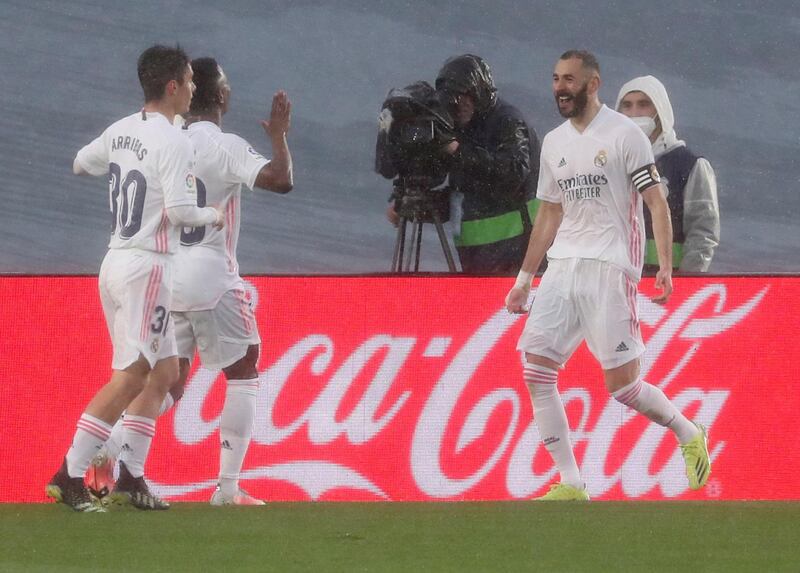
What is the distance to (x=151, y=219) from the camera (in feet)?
17.1

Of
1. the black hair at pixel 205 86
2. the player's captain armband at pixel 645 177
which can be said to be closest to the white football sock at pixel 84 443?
the black hair at pixel 205 86

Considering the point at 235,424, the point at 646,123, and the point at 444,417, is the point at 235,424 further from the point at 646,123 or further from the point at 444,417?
the point at 646,123

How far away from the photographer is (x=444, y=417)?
632 cm

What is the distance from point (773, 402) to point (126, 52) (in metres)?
4.57

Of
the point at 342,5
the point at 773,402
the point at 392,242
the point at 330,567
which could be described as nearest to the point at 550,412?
the point at 773,402

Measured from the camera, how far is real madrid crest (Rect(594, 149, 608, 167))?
5685 mm

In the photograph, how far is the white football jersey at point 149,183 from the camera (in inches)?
203

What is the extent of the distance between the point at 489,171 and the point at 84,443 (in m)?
2.22

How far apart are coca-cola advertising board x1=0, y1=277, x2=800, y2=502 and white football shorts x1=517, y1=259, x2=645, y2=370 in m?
0.59

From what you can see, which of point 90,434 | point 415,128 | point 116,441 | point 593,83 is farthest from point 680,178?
point 90,434

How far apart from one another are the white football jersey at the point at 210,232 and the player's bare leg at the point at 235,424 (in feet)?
0.89

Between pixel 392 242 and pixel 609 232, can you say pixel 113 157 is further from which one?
pixel 392 242

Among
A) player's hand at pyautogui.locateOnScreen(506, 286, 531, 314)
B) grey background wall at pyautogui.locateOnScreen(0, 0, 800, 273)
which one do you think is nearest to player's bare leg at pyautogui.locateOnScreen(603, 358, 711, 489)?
player's hand at pyautogui.locateOnScreen(506, 286, 531, 314)

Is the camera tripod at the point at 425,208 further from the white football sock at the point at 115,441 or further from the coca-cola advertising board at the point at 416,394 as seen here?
the white football sock at the point at 115,441
